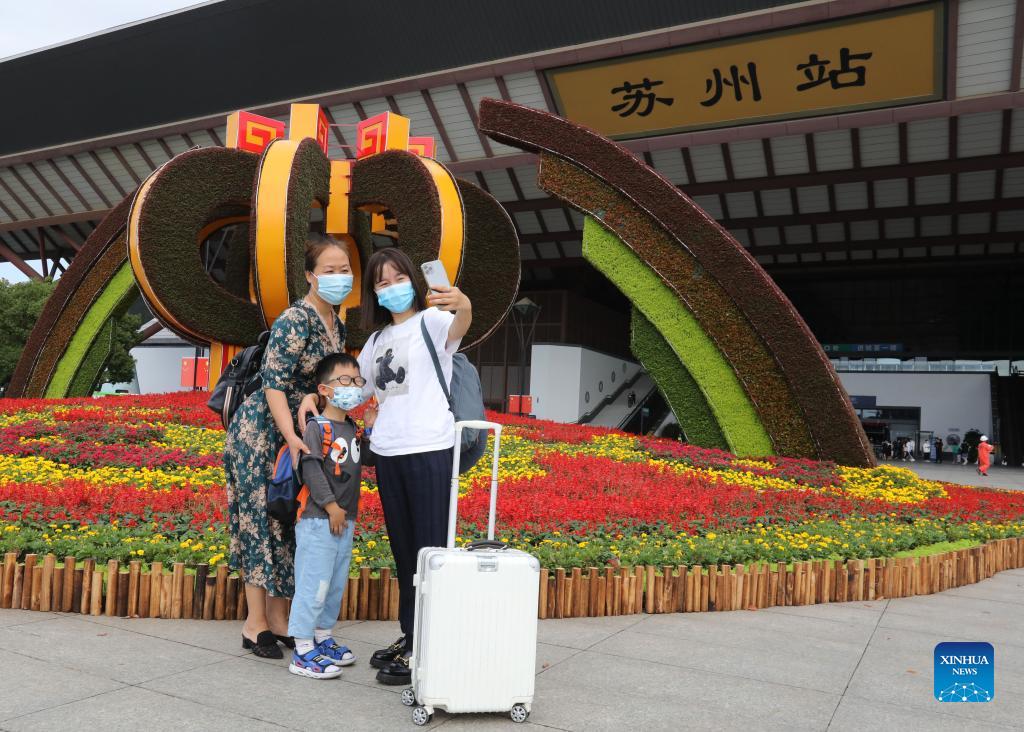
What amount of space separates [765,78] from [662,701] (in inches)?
857

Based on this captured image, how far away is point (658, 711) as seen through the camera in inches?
131

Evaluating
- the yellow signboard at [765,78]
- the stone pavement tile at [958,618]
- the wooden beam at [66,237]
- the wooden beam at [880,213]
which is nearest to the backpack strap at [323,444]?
the stone pavement tile at [958,618]

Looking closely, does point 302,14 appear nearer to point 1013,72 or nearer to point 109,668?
point 1013,72

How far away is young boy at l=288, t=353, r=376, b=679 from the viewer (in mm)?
3682

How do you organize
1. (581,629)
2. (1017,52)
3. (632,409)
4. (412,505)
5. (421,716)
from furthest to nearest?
(632,409), (1017,52), (581,629), (412,505), (421,716)

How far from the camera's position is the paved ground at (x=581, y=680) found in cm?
312

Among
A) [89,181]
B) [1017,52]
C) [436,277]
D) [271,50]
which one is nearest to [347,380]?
[436,277]

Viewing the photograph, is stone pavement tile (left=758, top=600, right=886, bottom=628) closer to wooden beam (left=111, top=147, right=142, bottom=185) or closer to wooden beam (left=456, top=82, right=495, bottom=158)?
wooden beam (left=456, top=82, right=495, bottom=158)

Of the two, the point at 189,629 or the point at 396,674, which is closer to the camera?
the point at 396,674

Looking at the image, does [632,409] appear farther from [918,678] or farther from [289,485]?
[289,485]

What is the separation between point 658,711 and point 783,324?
10677 mm

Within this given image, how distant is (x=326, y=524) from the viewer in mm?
3771

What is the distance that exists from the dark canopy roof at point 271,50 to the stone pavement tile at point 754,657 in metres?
19.7

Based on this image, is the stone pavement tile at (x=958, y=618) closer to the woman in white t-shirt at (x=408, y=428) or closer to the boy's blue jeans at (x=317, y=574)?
the woman in white t-shirt at (x=408, y=428)
